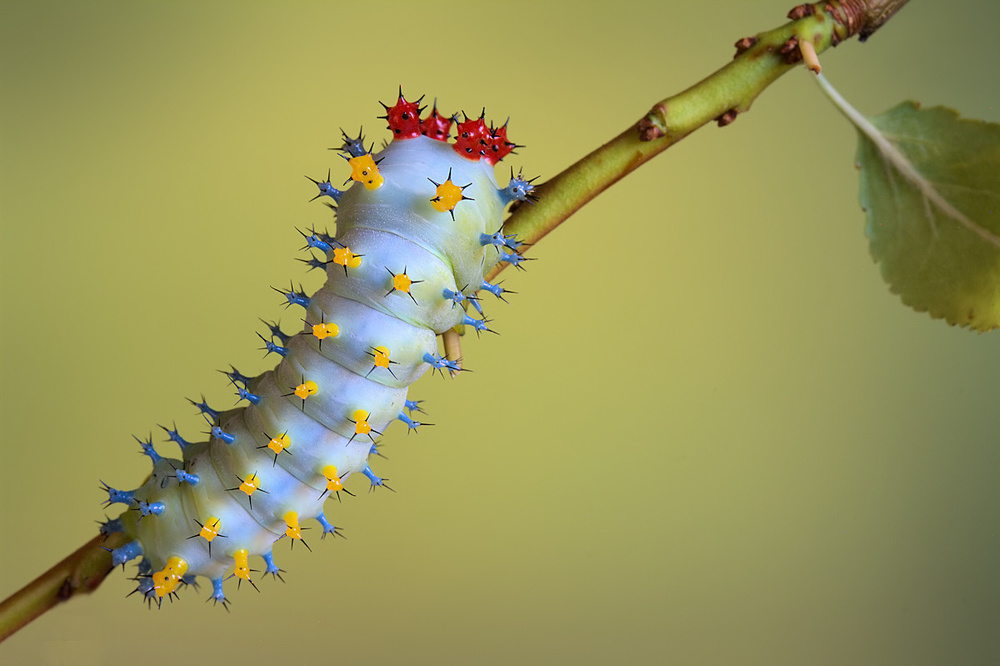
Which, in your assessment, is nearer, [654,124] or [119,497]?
[654,124]

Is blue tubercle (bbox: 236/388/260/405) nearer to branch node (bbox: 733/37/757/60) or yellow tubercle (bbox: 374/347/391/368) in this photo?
yellow tubercle (bbox: 374/347/391/368)

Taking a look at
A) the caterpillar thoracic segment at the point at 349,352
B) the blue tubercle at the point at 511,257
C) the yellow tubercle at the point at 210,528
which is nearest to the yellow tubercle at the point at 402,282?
the caterpillar thoracic segment at the point at 349,352

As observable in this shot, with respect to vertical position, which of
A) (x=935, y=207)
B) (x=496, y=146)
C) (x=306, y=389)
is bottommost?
(x=935, y=207)

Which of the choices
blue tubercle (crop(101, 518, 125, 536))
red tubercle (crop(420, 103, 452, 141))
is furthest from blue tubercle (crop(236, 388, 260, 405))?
red tubercle (crop(420, 103, 452, 141))

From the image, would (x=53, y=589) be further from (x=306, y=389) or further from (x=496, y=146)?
(x=496, y=146)

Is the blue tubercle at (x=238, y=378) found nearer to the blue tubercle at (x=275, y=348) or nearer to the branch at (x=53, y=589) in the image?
the blue tubercle at (x=275, y=348)

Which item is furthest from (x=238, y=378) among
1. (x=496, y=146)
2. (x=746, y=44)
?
(x=746, y=44)

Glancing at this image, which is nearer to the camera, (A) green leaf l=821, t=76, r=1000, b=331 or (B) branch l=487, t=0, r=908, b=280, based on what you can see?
(B) branch l=487, t=0, r=908, b=280
